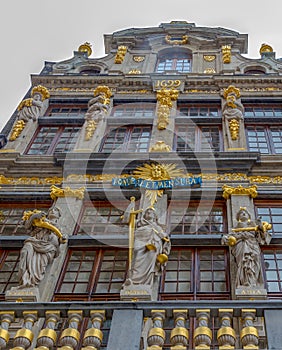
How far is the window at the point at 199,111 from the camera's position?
67.7 ft

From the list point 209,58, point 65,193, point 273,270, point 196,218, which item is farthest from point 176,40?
point 273,270

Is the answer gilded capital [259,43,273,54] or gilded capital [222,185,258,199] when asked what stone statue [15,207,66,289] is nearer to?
gilded capital [222,185,258,199]

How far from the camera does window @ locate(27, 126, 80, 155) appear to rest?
62.2ft

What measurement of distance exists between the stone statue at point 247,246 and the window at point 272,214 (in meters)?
1.52

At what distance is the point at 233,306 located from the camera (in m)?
9.62

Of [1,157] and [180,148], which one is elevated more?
[180,148]

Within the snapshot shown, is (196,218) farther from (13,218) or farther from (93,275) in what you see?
(13,218)

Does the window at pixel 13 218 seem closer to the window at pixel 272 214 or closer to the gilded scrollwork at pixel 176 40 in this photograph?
the window at pixel 272 214

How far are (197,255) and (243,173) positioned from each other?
3.66 meters

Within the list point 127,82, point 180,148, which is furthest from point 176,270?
point 127,82

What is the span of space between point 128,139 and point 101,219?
456 centimetres

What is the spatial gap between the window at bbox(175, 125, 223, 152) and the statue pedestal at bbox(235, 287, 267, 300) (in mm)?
7175

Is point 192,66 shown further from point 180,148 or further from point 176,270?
point 176,270

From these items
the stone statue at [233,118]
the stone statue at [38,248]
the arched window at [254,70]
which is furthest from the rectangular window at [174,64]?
the stone statue at [38,248]
